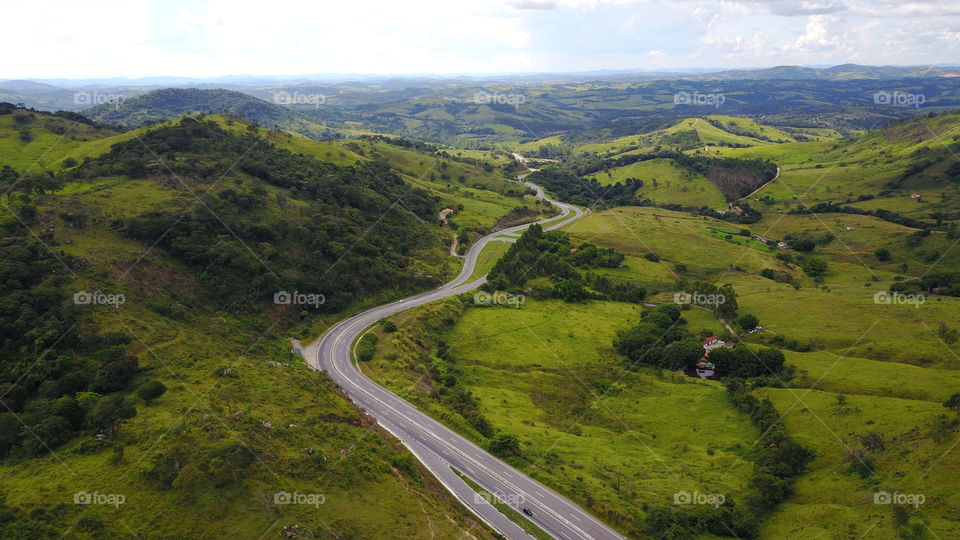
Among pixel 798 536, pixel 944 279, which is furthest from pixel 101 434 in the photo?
pixel 944 279

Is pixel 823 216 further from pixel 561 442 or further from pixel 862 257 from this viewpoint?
pixel 561 442

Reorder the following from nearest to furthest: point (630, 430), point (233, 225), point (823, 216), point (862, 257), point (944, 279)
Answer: point (630, 430) → point (233, 225) → point (944, 279) → point (862, 257) → point (823, 216)

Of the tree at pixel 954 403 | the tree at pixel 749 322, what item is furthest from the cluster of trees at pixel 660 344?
the tree at pixel 954 403

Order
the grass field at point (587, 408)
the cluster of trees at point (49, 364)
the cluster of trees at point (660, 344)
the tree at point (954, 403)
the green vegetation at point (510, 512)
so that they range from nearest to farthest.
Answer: the cluster of trees at point (49, 364)
the green vegetation at point (510, 512)
the grass field at point (587, 408)
the tree at point (954, 403)
the cluster of trees at point (660, 344)

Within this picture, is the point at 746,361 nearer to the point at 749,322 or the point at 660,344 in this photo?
the point at 660,344

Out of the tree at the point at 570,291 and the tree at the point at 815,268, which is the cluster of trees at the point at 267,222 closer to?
the tree at the point at 570,291

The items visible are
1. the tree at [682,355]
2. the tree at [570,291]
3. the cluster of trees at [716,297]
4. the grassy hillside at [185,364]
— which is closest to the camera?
the grassy hillside at [185,364]

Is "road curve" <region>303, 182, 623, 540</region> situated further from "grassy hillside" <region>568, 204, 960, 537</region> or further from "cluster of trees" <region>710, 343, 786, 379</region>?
"cluster of trees" <region>710, 343, 786, 379</region>
